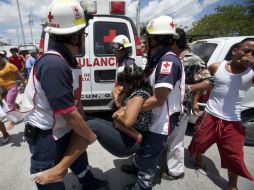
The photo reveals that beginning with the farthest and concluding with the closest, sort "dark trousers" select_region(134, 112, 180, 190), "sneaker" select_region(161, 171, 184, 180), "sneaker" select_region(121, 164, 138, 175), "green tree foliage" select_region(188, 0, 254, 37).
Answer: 1. "green tree foliage" select_region(188, 0, 254, 37)
2. "sneaker" select_region(121, 164, 138, 175)
3. "sneaker" select_region(161, 171, 184, 180)
4. "dark trousers" select_region(134, 112, 180, 190)

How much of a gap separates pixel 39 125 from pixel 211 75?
6.65 feet

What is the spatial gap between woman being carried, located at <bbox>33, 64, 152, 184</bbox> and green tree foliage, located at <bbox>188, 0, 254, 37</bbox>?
72.5 ft

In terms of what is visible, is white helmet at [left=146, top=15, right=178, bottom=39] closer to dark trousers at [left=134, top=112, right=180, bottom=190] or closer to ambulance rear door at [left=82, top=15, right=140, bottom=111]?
dark trousers at [left=134, top=112, right=180, bottom=190]


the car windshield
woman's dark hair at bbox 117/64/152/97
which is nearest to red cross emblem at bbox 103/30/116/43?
the car windshield

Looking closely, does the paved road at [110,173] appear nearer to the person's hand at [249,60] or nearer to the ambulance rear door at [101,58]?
the ambulance rear door at [101,58]

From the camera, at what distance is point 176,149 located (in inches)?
110

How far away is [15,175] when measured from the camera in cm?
303

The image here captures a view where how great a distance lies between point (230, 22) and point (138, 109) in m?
29.7

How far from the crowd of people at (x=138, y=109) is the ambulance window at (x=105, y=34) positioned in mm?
1690

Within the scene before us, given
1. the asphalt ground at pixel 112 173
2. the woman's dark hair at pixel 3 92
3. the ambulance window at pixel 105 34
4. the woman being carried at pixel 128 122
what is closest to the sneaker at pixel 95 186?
the asphalt ground at pixel 112 173

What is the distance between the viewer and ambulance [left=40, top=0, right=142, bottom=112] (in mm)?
3936

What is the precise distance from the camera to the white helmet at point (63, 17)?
143 cm

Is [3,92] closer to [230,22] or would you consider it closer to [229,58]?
[229,58]

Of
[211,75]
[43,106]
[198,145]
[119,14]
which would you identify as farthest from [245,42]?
[119,14]
